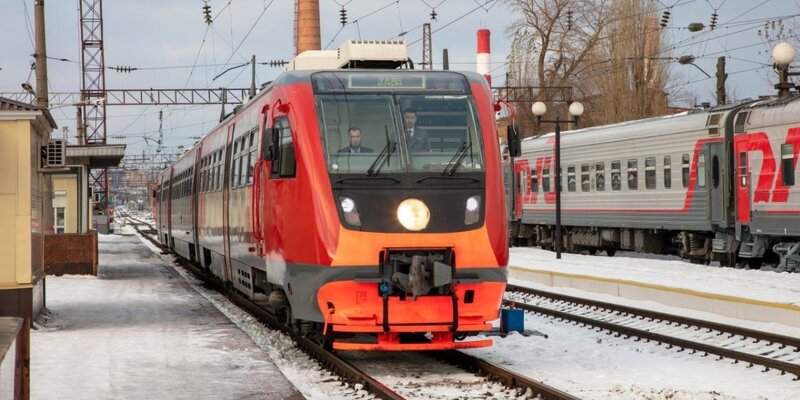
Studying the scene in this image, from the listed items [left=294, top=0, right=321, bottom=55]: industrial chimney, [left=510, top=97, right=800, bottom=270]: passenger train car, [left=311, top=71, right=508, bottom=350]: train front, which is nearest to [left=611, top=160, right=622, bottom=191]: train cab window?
[left=510, top=97, right=800, bottom=270]: passenger train car

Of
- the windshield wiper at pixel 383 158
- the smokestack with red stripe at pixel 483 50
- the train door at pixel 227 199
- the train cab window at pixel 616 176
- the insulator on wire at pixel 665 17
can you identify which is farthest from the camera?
the smokestack with red stripe at pixel 483 50

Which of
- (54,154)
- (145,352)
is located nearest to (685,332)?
(145,352)

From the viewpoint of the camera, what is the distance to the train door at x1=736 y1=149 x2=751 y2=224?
2330 centimetres

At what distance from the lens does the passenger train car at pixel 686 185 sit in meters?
22.3

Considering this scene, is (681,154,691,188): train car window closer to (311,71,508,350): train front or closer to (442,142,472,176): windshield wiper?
(311,71,508,350): train front

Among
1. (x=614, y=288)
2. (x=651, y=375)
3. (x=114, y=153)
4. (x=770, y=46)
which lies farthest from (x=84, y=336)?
(x=770, y=46)

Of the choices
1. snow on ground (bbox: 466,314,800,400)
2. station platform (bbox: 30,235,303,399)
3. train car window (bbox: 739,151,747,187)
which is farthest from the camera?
train car window (bbox: 739,151,747,187)

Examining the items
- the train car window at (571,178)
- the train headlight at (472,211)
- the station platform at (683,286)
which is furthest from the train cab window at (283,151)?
the train car window at (571,178)

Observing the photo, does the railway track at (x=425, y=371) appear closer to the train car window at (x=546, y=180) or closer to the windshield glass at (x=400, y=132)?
the windshield glass at (x=400, y=132)

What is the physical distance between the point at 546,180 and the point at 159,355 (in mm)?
23221

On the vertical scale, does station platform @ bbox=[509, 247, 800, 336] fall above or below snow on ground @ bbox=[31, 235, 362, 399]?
above

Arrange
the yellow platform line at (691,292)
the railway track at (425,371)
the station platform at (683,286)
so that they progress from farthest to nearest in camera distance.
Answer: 1. the station platform at (683,286)
2. the yellow platform line at (691,292)
3. the railway track at (425,371)

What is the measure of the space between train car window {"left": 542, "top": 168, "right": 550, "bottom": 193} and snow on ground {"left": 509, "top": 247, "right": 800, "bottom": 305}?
3.35m

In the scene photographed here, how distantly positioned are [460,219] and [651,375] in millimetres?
2401
